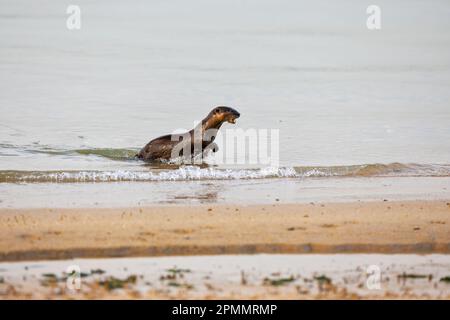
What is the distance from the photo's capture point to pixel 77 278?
815 centimetres

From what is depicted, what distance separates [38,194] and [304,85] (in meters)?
14.7

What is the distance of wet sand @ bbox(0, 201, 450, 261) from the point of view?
909 cm

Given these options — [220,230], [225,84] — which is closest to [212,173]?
[220,230]

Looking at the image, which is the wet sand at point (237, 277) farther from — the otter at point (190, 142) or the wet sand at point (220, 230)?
the otter at point (190, 142)

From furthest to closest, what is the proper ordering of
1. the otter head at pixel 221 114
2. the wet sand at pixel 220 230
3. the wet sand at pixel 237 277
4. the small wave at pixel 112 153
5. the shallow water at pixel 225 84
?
the otter head at pixel 221 114, the small wave at pixel 112 153, the shallow water at pixel 225 84, the wet sand at pixel 220 230, the wet sand at pixel 237 277

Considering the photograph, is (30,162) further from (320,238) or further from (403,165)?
(320,238)

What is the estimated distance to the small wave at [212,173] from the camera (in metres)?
14.0

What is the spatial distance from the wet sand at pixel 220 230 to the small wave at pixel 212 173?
2.91 meters

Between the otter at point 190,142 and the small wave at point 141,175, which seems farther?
the otter at point 190,142

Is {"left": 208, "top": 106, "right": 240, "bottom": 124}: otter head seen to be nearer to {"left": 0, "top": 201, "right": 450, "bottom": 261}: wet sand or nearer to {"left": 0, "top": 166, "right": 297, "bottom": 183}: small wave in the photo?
{"left": 0, "top": 166, "right": 297, "bottom": 183}: small wave

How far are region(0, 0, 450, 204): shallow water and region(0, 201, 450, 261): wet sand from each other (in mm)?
3363

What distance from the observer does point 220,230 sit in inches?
386

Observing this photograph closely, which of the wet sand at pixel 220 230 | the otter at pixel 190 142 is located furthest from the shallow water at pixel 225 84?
the wet sand at pixel 220 230

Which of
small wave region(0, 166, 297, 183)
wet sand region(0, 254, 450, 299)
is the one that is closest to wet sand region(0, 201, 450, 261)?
wet sand region(0, 254, 450, 299)
